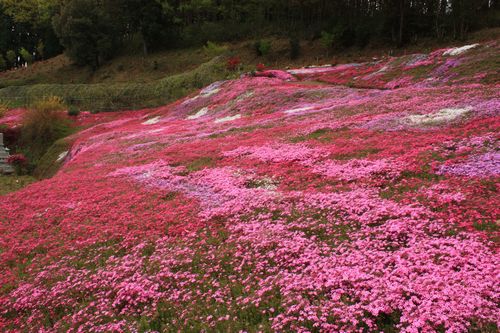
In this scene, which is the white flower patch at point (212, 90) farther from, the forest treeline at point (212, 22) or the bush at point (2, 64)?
the bush at point (2, 64)

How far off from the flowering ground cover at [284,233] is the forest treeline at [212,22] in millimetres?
37752

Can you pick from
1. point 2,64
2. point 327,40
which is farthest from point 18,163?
point 2,64

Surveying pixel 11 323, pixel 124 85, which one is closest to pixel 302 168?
pixel 11 323

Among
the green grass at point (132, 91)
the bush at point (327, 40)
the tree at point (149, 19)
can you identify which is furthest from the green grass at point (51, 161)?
the tree at point (149, 19)

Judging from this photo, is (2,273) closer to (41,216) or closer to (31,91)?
(41,216)

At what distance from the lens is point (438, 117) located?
20.0 meters

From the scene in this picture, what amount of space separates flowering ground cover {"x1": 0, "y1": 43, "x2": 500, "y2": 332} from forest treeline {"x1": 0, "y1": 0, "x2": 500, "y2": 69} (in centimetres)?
3775

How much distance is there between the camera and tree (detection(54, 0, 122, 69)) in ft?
292

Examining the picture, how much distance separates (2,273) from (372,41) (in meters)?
61.3

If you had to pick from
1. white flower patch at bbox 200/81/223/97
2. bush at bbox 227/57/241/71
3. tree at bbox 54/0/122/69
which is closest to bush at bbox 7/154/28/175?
white flower patch at bbox 200/81/223/97

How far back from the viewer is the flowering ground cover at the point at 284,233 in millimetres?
7980

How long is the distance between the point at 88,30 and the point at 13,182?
68.8 m

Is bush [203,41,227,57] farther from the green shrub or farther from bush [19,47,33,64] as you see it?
bush [19,47,33,64]

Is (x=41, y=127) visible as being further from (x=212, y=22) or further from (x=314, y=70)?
(x=212, y=22)
